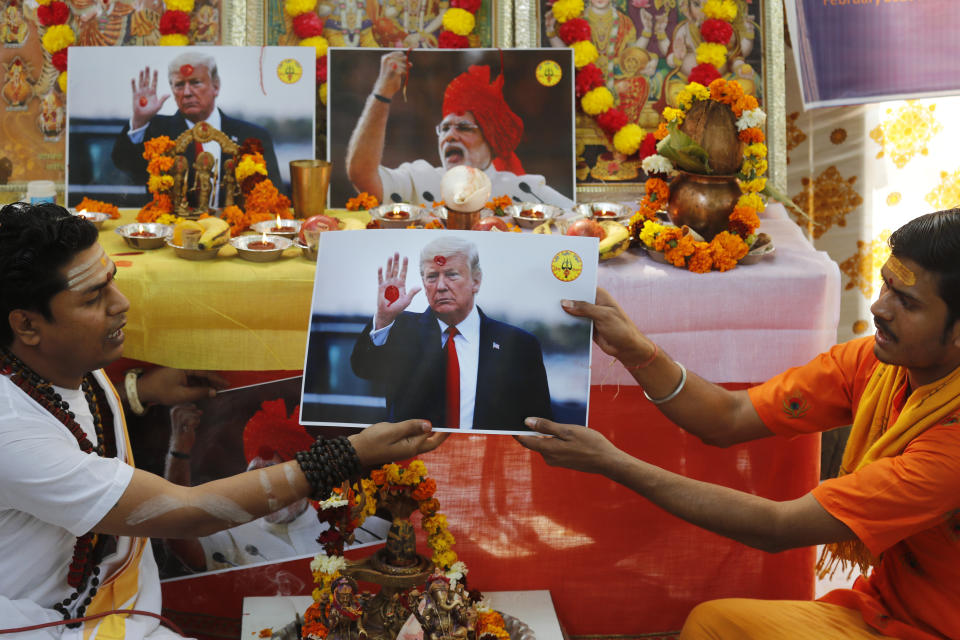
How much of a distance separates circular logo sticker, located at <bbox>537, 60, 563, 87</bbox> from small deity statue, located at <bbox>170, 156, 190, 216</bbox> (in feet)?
4.79

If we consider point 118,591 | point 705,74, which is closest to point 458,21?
point 705,74

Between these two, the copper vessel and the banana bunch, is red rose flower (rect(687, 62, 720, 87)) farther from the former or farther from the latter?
the banana bunch

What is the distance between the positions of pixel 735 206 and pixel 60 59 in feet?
9.22

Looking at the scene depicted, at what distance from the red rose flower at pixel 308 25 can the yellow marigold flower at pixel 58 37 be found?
36.7 inches

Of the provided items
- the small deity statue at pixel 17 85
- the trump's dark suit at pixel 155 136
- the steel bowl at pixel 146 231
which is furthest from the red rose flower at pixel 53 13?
the steel bowl at pixel 146 231

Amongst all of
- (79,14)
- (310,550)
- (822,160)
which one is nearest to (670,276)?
(310,550)

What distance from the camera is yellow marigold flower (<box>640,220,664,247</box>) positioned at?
304 cm

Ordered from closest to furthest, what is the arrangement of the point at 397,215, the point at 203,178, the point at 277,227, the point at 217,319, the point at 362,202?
the point at 217,319
the point at 277,227
the point at 397,215
the point at 203,178
the point at 362,202

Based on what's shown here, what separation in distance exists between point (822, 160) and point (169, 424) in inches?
133

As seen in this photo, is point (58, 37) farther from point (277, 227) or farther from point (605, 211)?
point (605, 211)

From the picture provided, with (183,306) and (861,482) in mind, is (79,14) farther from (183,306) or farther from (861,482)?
(861,482)

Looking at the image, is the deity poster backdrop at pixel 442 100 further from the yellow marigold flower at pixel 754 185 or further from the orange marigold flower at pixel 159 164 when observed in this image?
the yellow marigold flower at pixel 754 185

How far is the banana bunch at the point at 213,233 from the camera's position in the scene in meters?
2.95

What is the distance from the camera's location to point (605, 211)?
358 centimetres
